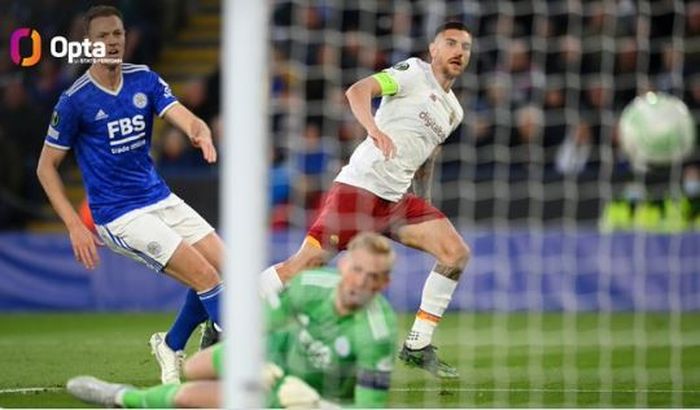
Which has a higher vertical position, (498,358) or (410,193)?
(410,193)

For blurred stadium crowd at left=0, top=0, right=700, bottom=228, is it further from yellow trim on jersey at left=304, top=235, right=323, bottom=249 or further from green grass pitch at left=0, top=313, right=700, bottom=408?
yellow trim on jersey at left=304, top=235, right=323, bottom=249

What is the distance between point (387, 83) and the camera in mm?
9312

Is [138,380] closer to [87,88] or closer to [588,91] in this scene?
[87,88]

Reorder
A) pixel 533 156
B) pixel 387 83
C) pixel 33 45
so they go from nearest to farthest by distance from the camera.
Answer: pixel 387 83 < pixel 33 45 < pixel 533 156

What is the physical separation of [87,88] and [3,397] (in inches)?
69.3

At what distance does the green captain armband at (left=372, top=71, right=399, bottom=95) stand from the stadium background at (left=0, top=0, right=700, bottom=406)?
4750 mm

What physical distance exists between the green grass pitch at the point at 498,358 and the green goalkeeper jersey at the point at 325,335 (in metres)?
1.47

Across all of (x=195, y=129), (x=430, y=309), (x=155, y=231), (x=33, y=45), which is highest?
(x=33, y=45)

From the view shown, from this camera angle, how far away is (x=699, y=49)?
15.2 metres

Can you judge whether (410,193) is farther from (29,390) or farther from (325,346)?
(325,346)

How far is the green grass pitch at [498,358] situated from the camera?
882 cm

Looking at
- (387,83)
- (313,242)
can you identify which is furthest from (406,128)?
(313,242)

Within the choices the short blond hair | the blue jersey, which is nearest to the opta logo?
the blue jersey

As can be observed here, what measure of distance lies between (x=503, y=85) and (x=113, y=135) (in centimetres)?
673
